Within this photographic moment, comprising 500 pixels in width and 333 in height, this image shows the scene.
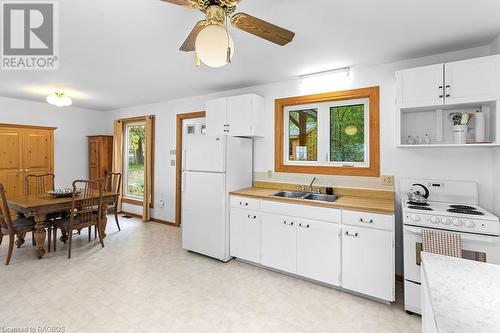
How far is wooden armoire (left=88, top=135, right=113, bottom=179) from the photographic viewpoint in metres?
5.34

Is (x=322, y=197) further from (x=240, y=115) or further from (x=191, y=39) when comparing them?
(x=191, y=39)

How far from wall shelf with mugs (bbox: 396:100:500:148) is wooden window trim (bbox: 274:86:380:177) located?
0.95 feet

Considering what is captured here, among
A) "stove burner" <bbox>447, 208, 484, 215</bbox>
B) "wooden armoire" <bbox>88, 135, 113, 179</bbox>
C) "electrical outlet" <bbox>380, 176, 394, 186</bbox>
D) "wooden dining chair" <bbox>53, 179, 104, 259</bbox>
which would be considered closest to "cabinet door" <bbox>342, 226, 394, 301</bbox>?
"stove burner" <bbox>447, 208, 484, 215</bbox>

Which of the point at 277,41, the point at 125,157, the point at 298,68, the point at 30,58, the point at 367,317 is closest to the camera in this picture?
the point at 277,41

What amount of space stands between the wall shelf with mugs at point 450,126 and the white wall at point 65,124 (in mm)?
6064

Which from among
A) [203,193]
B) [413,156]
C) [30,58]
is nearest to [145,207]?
[203,193]

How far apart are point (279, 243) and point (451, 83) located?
2.25 meters

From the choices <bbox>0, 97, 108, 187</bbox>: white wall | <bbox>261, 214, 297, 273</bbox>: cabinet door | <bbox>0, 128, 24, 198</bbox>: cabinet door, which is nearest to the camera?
<bbox>261, 214, 297, 273</bbox>: cabinet door

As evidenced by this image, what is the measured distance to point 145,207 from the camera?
4926 mm

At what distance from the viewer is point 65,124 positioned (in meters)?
5.21

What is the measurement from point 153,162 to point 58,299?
9.89 feet

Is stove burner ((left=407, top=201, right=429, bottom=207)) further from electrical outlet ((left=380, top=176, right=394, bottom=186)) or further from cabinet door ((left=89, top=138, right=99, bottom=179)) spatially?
cabinet door ((left=89, top=138, right=99, bottom=179))

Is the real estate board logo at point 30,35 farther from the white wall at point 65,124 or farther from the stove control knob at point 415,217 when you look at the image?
the stove control knob at point 415,217

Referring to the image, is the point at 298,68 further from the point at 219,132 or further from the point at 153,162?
the point at 153,162
